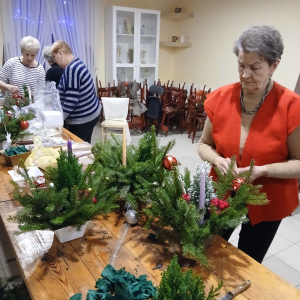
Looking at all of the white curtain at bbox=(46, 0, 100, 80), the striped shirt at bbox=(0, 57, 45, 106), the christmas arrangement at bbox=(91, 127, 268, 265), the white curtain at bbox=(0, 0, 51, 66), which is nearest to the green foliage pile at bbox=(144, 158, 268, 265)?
the christmas arrangement at bbox=(91, 127, 268, 265)

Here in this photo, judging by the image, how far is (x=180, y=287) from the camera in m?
0.68

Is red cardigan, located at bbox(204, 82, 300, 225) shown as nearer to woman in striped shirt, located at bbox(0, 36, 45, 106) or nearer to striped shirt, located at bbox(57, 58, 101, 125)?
striped shirt, located at bbox(57, 58, 101, 125)

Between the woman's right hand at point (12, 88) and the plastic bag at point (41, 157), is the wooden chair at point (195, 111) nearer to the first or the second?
the woman's right hand at point (12, 88)

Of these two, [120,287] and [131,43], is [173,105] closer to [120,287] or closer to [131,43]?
[131,43]

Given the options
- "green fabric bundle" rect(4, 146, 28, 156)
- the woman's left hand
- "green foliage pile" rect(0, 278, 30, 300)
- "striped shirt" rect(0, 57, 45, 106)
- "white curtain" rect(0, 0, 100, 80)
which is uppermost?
"white curtain" rect(0, 0, 100, 80)

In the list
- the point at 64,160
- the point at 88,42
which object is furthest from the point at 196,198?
the point at 88,42

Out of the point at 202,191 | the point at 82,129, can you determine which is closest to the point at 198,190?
the point at 202,191

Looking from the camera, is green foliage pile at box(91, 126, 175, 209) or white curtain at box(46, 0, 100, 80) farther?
white curtain at box(46, 0, 100, 80)

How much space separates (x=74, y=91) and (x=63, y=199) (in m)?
1.75

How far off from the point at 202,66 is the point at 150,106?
1.59m

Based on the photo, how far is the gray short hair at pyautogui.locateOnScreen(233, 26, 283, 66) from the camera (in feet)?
3.57

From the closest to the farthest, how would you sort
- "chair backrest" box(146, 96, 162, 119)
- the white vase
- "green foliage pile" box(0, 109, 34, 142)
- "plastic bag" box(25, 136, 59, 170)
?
1. the white vase
2. "plastic bag" box(25, 136, 59, 170)
3. "green foliage pile" box(0, 109, 34, 142)
4. "chair backrest" box(146, 96, 162, 119)

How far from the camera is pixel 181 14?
5957 mm

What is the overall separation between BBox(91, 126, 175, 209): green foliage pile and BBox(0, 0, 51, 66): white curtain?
14.3 ft
